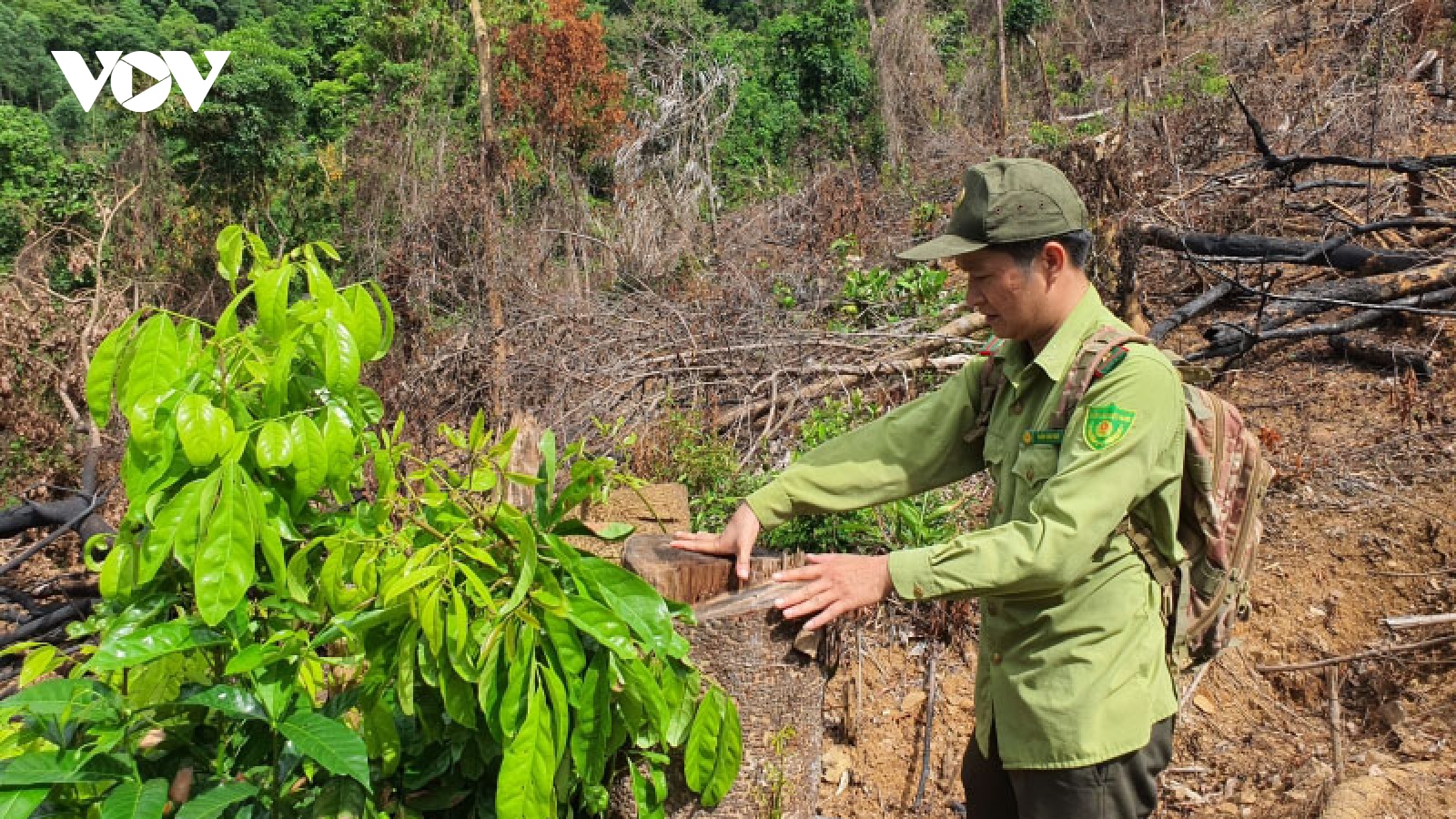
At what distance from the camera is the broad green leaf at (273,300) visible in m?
1.43

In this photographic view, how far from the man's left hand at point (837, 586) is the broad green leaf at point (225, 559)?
0.81 metres

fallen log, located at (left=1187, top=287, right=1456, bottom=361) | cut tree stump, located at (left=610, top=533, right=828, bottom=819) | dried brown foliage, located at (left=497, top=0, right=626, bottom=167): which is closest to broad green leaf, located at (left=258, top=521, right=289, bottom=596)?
cut tree stump, located at (left=610, top=533, right=828, bottom=819)

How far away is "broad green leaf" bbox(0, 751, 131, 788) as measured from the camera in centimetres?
126

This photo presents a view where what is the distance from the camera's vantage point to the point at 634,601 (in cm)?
147

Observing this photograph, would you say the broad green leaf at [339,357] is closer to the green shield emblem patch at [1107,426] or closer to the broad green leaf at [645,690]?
the broad green leaf at [645,690]

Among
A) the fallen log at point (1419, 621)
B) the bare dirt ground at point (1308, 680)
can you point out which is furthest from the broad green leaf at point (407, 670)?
the fallen log at point (1419, 621)

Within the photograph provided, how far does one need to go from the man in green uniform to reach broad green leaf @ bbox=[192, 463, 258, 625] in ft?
2.41

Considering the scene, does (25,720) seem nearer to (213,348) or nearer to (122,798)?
(122,798)

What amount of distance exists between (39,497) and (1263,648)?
725 cm

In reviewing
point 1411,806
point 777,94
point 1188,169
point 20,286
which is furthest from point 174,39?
point 1411,806

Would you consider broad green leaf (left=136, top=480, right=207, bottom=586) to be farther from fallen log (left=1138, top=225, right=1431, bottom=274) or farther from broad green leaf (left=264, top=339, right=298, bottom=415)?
fallen log (left=1138, top=225, right=1431, bottom=274)

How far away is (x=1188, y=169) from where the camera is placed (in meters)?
8.17

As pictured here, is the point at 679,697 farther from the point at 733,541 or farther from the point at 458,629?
the point at 458,629

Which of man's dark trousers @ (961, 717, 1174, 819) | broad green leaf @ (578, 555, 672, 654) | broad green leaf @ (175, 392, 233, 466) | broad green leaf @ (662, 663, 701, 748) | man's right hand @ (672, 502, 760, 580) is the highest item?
broad green leaf @ (175, 392, 233, 466)
